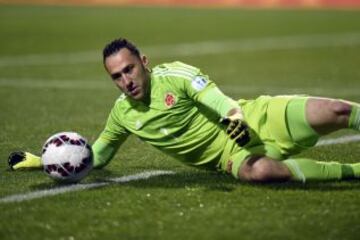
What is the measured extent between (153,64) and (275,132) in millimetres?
9170

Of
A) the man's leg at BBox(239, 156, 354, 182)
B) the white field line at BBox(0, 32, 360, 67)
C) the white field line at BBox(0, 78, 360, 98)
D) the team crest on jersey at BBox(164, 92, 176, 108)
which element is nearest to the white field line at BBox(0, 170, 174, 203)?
the team crest on jersey at BBox(164, 92, 176, 108)

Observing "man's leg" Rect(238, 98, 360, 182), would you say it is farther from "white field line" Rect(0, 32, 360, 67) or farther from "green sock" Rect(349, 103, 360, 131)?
"white field line" Rect(0, 32, 360, 67)

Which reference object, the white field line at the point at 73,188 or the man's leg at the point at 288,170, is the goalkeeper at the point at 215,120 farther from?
the white field line at the point at 73,188

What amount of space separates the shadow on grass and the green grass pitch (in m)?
0.01

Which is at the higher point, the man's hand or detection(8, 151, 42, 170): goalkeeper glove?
the man's hand

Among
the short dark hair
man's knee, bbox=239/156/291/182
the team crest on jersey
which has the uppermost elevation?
the short dark hair

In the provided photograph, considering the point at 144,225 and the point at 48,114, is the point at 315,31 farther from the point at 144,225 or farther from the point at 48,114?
the point at 144,225

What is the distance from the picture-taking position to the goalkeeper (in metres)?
6.68

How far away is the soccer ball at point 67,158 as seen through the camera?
7.00 metres

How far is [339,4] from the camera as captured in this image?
29875 millimetres

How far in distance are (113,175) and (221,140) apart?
40.4 inches

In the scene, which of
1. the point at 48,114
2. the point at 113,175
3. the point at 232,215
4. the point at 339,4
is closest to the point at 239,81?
the point at 48,114

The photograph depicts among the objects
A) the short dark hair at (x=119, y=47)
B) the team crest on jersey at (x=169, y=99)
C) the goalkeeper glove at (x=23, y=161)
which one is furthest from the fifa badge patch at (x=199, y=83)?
the goalkeeper glove at (x=23, y=161)

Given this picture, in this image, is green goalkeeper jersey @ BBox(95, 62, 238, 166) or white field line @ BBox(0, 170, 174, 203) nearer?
white field line @ BBox(0, 170, 174, 203)
